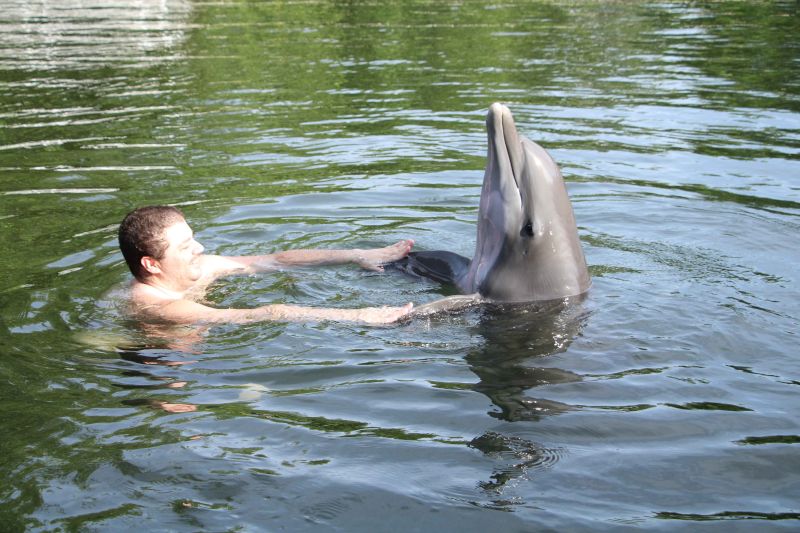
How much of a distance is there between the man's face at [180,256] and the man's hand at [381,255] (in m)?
1.28

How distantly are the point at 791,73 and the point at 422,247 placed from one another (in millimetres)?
9781

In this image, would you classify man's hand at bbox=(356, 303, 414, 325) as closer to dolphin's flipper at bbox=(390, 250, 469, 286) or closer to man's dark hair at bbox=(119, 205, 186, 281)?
dolphin's flipper at bbox=(390, 250, 469, 286)

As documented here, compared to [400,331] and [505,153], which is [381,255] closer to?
[400,331]

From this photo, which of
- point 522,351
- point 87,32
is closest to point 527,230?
point 522,351

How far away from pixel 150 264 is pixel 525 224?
2.59m

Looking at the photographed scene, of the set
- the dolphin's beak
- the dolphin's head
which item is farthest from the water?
the dolphin's beak

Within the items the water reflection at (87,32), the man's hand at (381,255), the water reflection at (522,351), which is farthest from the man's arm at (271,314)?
the water reflection at (87,32)

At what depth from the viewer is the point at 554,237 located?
6.18 metres

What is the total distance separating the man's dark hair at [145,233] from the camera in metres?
6.46

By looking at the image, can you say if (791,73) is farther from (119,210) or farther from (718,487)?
(718,487)

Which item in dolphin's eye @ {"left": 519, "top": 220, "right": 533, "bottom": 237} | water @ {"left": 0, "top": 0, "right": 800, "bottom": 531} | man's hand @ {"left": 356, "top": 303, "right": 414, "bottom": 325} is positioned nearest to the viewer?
water @ {"left": 0, "top": 0, "right": 800, "bottom": 531}

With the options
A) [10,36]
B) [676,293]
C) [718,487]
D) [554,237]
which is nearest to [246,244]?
[554,237]

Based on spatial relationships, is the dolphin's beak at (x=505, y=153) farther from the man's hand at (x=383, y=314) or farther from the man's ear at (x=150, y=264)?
the man's ear at (x=150, y=264)

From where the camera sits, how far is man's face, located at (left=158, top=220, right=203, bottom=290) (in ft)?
21.5
